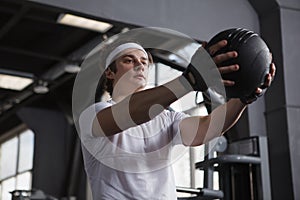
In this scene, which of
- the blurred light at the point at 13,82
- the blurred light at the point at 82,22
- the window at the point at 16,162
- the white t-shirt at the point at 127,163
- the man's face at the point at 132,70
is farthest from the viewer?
the window at the point at 16,162

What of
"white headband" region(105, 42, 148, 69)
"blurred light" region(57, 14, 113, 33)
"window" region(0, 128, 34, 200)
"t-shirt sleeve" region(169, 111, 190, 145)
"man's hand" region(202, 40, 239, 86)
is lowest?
"t-shirt sleeve" region(169, 111, 190, 145)

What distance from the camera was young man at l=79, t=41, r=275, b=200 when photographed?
144cm

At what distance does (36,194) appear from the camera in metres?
5.11

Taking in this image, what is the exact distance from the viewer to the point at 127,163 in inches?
62.7

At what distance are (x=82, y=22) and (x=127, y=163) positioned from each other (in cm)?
416

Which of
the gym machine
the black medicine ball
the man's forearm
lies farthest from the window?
the black medicine ball

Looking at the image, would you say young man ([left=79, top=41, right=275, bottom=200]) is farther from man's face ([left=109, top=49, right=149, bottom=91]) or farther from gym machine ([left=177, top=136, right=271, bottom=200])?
gym machine ([left=177, top=136, right=271, bottom=200])

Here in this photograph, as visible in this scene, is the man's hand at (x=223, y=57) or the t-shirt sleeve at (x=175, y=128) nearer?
the man's hand at (x=223, y=57)

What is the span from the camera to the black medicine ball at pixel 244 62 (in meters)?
1.45

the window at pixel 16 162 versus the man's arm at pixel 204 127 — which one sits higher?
the window at pixel 16 162

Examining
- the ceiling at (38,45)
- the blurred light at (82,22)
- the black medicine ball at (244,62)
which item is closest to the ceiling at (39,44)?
the ceiling at (38,45)

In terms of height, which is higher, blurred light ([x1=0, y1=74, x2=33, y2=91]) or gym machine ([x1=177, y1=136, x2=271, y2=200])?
blurred light ([x1=0, y1=74, x2=33, y2=91])

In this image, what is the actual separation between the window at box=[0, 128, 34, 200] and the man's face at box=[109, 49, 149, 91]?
792 cm

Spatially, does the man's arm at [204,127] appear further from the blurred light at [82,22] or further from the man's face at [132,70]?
the blurred light at [82,22]
